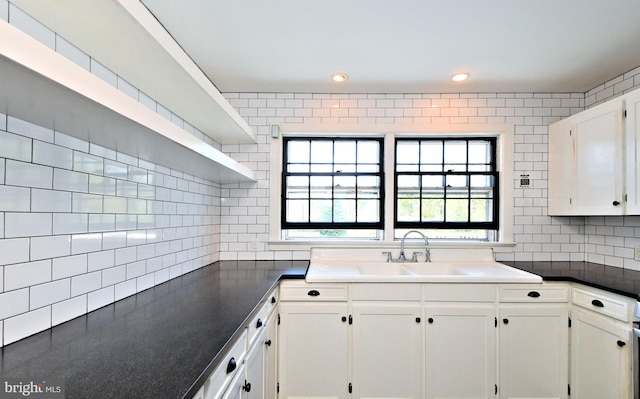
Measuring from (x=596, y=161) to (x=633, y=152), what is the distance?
0.24 m

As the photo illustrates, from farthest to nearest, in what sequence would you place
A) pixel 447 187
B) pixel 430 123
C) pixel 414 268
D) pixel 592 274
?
pixel 447 187 < pixel 430 123 < pixel 414 268 < pixel 592 274

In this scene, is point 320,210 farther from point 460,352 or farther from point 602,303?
point 602,303

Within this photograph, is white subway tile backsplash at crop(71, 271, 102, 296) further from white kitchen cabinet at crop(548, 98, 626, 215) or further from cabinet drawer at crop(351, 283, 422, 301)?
white kitchen cabinet at crop(548, 98, 626, 215)

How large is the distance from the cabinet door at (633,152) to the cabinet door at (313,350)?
207 centimetres

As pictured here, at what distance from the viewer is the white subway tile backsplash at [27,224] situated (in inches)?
39.1

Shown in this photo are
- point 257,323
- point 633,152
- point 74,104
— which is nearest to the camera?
point 74,104

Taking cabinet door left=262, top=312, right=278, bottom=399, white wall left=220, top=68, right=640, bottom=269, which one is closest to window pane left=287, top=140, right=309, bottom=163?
white wall left=220, top=68, right=640, bottom=269

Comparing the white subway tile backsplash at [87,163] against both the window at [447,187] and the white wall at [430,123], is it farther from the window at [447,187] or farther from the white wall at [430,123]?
the window at [447,187]

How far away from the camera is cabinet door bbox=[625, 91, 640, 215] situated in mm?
1994

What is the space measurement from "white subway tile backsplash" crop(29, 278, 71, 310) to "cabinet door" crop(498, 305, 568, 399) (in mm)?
2463

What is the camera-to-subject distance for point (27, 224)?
1052mm

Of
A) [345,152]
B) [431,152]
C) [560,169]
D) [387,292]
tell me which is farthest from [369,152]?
[560,169]

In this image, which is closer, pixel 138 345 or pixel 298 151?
pixel 138 345

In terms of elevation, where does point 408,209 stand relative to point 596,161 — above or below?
below
